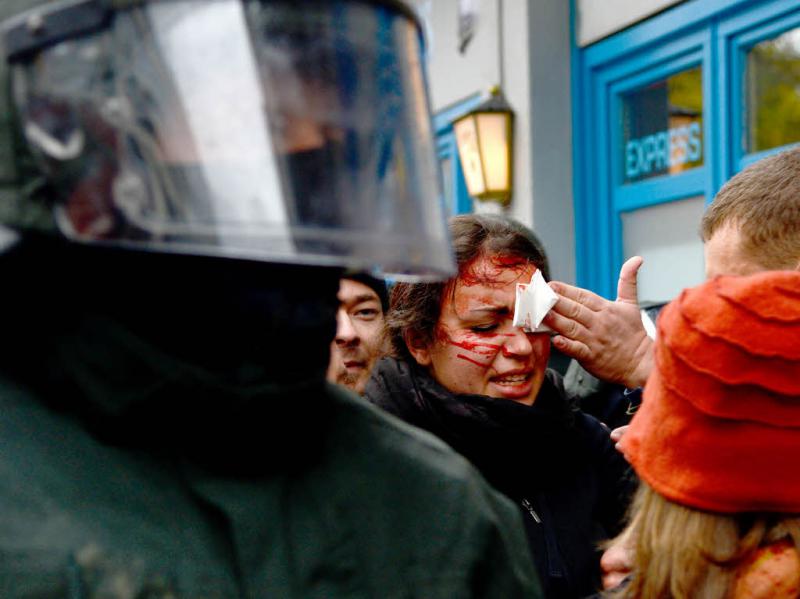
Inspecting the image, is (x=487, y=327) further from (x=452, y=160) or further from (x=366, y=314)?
(x=452, y=160)

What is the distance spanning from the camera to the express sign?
4.74 metres

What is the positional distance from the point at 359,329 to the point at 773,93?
8.94 feet

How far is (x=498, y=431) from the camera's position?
2.16 meters

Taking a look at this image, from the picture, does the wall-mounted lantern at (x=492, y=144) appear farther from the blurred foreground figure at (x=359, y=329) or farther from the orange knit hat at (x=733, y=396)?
the orange knit hat at (x=733, y=396)

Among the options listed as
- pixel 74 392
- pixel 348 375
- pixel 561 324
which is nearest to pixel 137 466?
pixel 74 392

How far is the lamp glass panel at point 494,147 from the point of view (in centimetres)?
543

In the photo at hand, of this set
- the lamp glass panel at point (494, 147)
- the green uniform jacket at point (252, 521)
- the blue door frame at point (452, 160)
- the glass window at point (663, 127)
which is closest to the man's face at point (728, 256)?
the green uniform jacket at point (252, 521)

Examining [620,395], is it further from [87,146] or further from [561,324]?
[87,146]

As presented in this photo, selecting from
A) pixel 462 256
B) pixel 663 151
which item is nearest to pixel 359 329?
pixel 462 256

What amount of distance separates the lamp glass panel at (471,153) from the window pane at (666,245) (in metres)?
0.91

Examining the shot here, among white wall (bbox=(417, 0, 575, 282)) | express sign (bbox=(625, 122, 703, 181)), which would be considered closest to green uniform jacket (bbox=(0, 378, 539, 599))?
express sign (bbox=(625, 122, 703, 181))

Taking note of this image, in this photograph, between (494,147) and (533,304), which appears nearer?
(533,304)

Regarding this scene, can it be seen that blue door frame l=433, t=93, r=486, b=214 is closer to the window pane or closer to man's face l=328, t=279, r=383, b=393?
the window pane

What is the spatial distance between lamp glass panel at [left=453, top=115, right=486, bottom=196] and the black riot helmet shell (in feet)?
14.9
